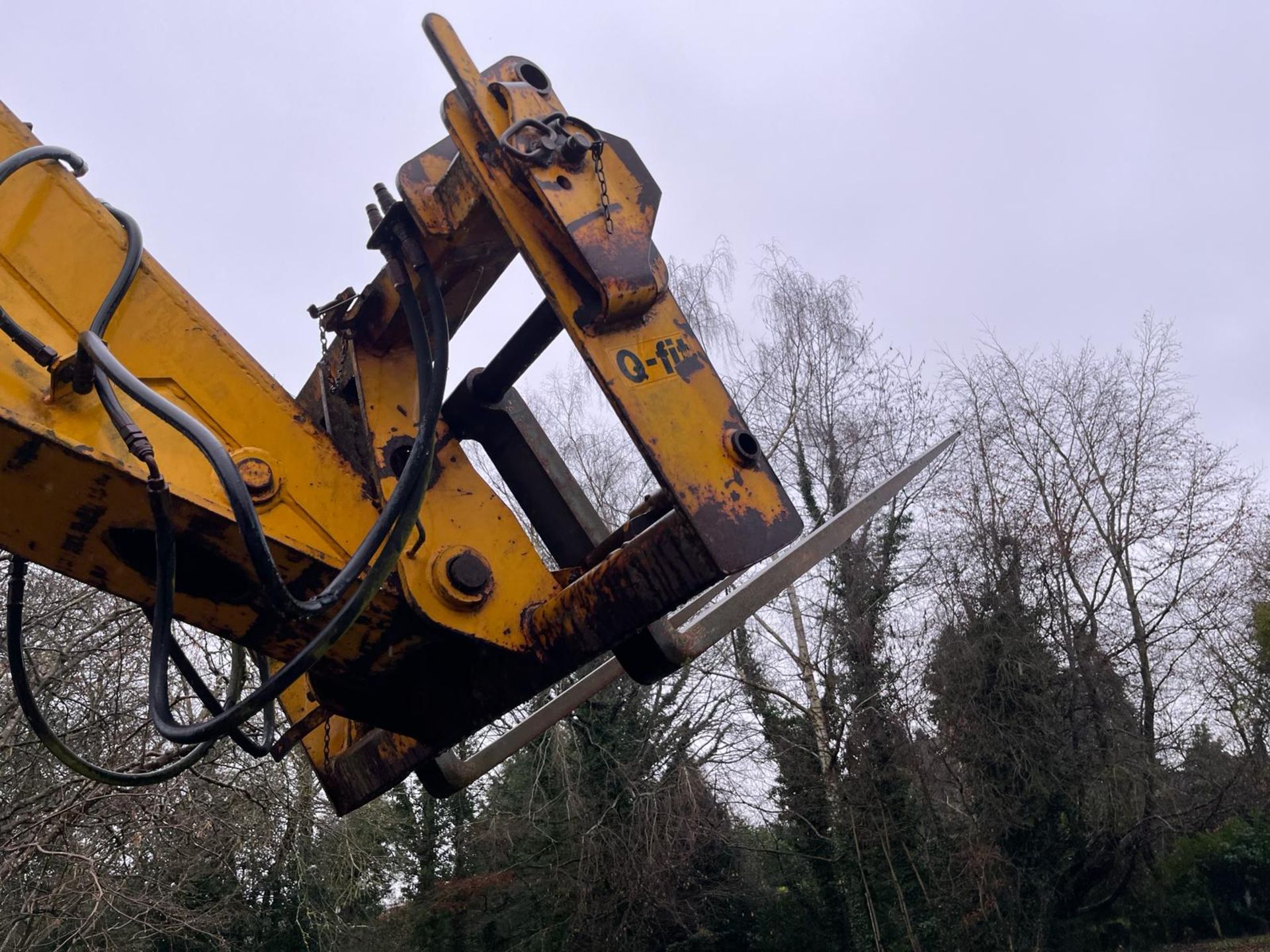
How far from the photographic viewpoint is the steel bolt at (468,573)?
1944mm

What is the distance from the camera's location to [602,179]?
6.48 feet

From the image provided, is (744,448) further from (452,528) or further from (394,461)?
Answer: (394,461)

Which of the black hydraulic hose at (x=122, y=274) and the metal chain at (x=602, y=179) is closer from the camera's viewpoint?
the black hydraulic hose at (x=122, y=274)

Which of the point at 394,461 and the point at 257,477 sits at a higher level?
the point at 394,461

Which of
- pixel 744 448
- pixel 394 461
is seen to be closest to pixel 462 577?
pixel 394 461

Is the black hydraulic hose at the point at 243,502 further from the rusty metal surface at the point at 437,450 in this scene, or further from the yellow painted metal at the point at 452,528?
the yellow painted metal at the point at 452,528

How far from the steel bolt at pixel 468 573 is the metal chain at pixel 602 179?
689mm

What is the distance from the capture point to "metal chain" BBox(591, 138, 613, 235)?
193 centimetres

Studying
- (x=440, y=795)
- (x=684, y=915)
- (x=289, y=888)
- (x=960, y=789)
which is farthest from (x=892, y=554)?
(x=440, y=795)

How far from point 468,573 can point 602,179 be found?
0.81 meters

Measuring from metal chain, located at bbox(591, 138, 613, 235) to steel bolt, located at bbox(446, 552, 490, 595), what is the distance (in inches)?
27.1

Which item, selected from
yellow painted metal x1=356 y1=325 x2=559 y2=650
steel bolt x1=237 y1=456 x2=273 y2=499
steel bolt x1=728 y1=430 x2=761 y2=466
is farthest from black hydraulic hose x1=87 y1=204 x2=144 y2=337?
steel bolt x1=728 y1=430 x2=761 y2=466

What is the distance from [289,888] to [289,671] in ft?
52.8

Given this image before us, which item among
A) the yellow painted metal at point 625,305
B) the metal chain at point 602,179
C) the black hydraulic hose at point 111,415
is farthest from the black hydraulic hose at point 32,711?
the metal chain at point 602,179
